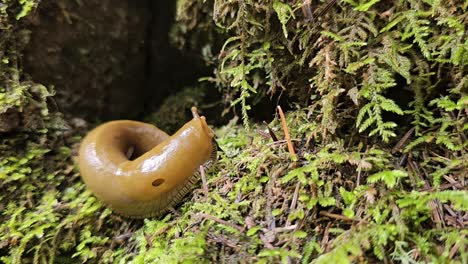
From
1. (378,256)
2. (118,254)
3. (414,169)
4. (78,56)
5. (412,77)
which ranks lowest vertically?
(118,254)

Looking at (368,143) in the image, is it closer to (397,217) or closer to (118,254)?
(397,217)

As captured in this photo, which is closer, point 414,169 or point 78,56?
point 414,169

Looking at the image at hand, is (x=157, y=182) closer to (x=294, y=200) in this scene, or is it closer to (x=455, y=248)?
(x=294, y=200)

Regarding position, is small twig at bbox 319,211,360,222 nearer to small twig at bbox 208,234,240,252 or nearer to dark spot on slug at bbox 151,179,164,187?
small twig at bbox 208,234,240,252

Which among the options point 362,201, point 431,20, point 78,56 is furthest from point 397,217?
point 78,56

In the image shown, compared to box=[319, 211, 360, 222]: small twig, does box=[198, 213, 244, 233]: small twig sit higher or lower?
lower

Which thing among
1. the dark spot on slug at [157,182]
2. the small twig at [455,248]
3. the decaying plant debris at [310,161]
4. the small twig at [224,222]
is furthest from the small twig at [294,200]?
the dark spot on slug at [157,182]

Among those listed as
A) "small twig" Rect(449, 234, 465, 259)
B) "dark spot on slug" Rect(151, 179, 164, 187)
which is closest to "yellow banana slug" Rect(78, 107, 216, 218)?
"dark spot on slug" Rect(151, 179, 164, 187)
